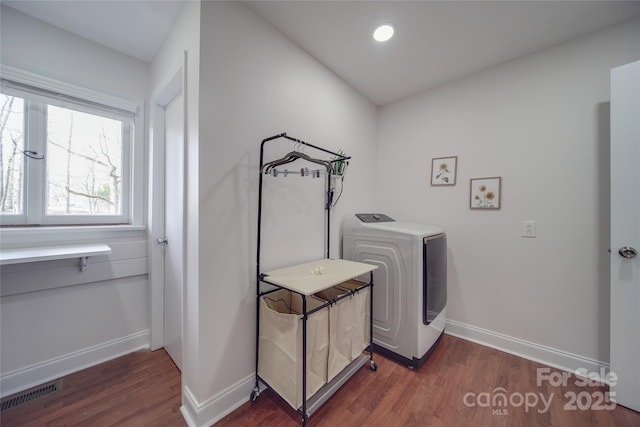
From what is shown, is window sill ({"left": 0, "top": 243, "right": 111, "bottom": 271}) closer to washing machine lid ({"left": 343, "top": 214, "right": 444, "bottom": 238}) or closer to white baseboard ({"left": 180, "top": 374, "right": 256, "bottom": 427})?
white baseboard ({"left": 180, "top": 374, "right": 256, "bottom": 427})

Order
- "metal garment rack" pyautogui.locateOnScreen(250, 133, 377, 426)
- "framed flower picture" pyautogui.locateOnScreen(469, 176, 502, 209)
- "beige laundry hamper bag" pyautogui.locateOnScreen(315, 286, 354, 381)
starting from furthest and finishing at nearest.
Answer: "framed flower picture" pyautogui.locateOnScreen(469, 176, 502, 209), "beige laundry hamper bag" pyautogui.locateOnScreen(315, 286, 354, 381), "metal garment rack" pyautogui.locateOnScreen(250, 133, 377, 426)

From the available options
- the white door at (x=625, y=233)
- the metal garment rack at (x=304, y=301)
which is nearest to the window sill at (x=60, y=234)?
the metal garment rack at (x=304, y=301)

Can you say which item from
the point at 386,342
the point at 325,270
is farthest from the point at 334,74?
the point at 386,342

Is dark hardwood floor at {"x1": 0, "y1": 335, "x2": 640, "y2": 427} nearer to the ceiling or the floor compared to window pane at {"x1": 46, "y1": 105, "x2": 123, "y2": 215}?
nearer to the floor

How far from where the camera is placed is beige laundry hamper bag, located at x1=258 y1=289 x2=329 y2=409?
1.25 m

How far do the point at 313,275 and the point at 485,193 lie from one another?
1.75 m

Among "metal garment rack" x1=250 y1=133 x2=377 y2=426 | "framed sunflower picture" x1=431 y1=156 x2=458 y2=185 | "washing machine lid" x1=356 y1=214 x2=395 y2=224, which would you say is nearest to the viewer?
"metal garment rack" x1=250 y1=133 x2=377 y2=426

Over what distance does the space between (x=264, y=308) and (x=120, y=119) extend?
1.97 metres

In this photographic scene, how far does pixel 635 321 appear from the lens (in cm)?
141

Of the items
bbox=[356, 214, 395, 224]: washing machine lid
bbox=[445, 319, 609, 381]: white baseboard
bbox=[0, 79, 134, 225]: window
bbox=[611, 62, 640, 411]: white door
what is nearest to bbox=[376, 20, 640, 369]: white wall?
bbox=[445, 319, 609, 381]: white baseboard

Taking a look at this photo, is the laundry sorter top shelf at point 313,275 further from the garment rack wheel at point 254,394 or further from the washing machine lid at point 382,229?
the garment rack wheel at point 254,394

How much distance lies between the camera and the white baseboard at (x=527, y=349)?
1.68 m

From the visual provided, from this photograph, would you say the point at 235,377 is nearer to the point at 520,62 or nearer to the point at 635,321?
the point at 635,321

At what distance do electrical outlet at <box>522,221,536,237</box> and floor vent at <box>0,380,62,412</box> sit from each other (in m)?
3.58
